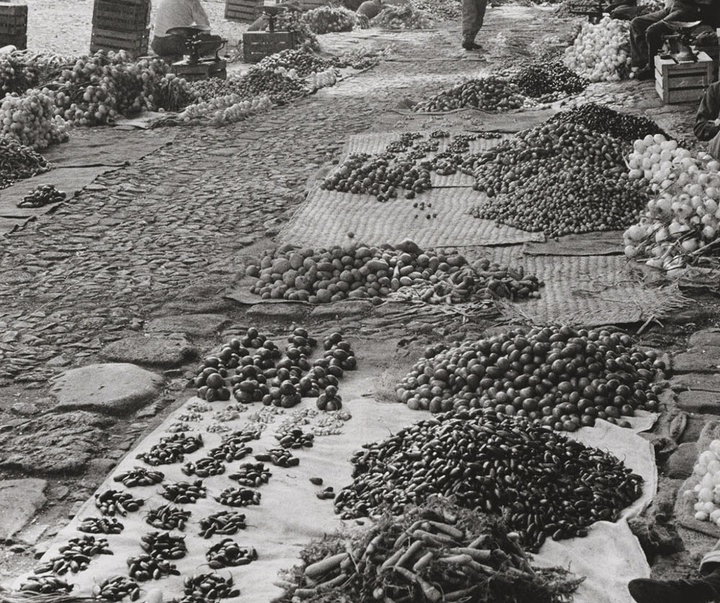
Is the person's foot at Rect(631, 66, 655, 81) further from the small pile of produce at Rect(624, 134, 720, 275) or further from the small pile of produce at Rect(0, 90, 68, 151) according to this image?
the small pile of produce at Rect(0, 90, 68, 151)

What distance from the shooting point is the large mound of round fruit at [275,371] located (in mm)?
5207

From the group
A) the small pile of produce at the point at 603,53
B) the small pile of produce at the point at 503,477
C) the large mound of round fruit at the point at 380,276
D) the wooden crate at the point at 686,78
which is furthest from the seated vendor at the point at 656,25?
the small pile of produce at the point at 503,477

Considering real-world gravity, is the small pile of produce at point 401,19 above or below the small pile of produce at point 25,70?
above

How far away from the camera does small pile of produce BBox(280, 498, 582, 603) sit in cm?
307

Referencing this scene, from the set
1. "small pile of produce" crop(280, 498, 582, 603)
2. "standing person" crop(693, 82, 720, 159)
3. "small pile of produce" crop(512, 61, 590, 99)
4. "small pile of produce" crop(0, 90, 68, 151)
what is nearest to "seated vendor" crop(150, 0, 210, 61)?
"small pile of produce" crop(0, 90, 68, 151)

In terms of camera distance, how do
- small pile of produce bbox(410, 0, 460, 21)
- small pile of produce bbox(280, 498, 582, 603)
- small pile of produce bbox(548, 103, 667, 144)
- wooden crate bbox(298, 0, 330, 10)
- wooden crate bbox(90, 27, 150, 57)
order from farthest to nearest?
small pile of produce bbox(410, 0, 460, 21) → wooden crate bbox(298, 0, 330, 10) → wooden crate bbox(90, 27, 150, 57) → small pile of produce bbox(548, 103, 667, 144) → small pile of produce bbox(280, 498, 582, 603)

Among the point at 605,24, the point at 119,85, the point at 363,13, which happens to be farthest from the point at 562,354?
the point at 363,13

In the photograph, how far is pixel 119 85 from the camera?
13.2m

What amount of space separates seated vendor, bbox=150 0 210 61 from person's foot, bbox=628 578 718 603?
13.8m

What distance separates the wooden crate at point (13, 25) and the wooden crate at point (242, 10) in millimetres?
7180

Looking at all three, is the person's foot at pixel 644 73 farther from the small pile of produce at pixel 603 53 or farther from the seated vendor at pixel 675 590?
the seated vendor at pixel 675 590

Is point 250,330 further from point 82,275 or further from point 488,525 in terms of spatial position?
point 488,525

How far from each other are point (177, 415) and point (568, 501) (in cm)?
205

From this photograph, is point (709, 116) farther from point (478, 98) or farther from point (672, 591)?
point (672, 591)
